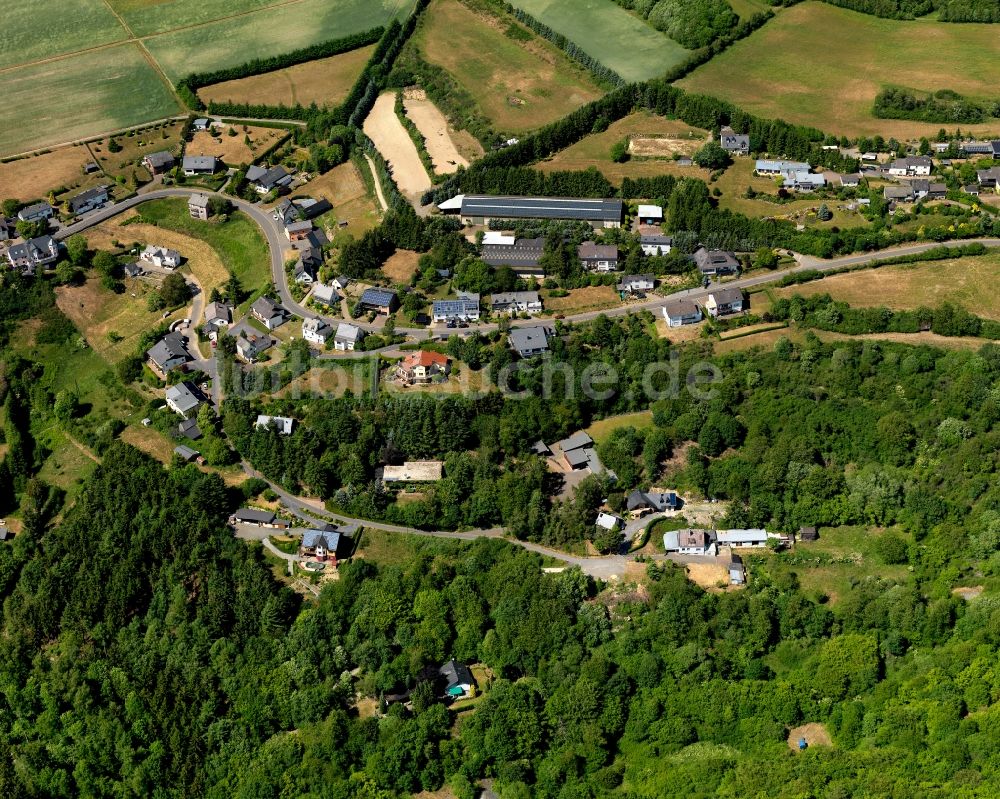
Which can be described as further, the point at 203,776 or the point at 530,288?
the point at 530,288

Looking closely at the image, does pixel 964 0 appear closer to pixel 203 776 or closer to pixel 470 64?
pixel 470 64

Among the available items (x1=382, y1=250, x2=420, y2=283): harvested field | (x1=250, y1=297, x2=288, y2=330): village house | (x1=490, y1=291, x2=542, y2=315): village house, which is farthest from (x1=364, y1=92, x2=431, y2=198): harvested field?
(x1=250, y1=297, x2=288, y2=330): village house

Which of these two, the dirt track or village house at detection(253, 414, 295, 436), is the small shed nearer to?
village house at detection(253, 414, 295, 436)

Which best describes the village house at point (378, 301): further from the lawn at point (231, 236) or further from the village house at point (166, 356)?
the village house at point (166, 356)

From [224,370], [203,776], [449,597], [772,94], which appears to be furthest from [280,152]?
[203,776]

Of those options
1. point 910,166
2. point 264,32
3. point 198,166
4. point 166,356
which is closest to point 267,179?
point 198,166

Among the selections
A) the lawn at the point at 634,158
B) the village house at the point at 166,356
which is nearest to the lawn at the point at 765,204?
the lawn at the point at 634,158
